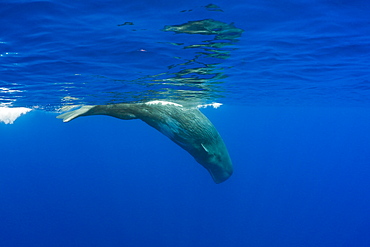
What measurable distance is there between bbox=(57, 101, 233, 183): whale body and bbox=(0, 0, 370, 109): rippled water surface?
1.69m

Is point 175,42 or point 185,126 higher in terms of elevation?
point 175,42

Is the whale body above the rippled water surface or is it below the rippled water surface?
below

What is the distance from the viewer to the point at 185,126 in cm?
991

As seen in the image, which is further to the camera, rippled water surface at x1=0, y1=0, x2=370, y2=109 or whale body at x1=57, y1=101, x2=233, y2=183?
whale body at x1=57, y1=101, x2=233, y2=183

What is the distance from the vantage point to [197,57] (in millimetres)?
9320

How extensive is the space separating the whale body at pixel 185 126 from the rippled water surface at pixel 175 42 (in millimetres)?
1693

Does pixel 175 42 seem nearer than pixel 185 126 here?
Yes

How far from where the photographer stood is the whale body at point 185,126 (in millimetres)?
9922

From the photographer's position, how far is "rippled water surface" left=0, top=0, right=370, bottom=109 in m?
6.12

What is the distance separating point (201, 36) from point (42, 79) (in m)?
8.48

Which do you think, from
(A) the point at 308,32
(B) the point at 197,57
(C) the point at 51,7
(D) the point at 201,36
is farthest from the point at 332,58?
(C) the point at 51,7

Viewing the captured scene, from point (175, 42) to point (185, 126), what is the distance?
313cm

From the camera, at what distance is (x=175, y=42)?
26.4 feet

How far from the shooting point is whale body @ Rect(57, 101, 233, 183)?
9922mm
